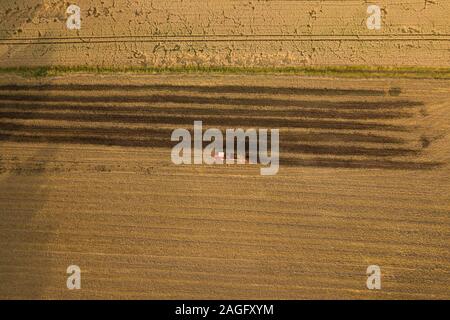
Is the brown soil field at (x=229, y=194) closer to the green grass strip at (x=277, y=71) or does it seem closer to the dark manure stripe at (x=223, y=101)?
the dark manure stripe at (x=223, y=101)

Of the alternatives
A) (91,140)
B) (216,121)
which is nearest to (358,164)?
(216,121)

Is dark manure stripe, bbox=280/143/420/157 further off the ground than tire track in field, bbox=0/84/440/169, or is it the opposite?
tire track in field, bbox=0/84/440/169

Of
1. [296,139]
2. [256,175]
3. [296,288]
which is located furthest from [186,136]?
[296,288]

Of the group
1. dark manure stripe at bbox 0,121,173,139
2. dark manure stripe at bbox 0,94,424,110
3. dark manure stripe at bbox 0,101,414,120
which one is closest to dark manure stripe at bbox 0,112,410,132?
dark manure stripe at bbox 0,101,414,120

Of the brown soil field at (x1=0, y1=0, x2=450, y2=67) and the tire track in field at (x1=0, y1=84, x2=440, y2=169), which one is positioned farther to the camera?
the brown soil field at (x1=0, y1=0, x2=450, y2=67)

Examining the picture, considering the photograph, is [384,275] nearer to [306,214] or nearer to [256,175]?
[306,214]

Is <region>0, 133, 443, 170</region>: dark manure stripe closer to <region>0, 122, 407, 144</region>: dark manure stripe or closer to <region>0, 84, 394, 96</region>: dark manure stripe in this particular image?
<region>0, 122, 407, 144</region>: dark manure stripe

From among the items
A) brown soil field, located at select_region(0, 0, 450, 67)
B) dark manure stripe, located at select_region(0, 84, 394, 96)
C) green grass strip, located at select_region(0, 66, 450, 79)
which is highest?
brown soil field, located at select_region(0, 0, 450, 67)

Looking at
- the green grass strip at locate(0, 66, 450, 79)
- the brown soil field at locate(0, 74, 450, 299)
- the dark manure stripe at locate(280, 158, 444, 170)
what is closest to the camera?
the brown soil field at locate(0, 74, 450, 299)
